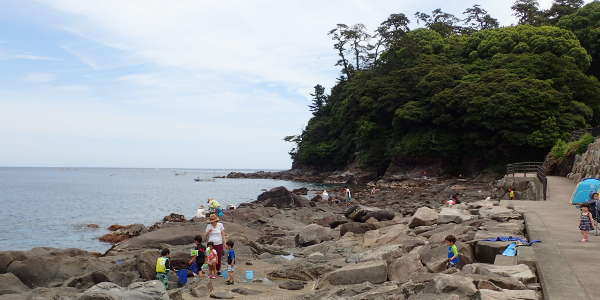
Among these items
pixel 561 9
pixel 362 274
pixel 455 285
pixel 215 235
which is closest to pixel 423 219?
pixel 362 274

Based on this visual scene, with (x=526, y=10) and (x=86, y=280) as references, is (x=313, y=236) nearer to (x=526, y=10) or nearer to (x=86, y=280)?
(x=86, y=280)

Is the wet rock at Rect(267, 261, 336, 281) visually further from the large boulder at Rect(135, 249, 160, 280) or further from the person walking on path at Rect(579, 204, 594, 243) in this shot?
the person walking on path at Rect(579, 204, 594, 243)

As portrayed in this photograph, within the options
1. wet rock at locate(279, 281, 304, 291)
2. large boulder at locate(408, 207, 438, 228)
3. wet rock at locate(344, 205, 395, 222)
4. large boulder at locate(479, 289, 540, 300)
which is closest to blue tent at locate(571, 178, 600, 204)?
large boulder at locate(408, 207, 438, 228)

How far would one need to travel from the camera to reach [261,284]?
11.5m

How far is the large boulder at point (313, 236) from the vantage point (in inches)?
698

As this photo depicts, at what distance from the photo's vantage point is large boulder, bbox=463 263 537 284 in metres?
6.74

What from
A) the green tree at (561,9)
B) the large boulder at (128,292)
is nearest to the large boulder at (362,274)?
the large boulder at (128,292)

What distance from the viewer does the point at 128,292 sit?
8625 millimetres

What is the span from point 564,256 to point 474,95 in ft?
169

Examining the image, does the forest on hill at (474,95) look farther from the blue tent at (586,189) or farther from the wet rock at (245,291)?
the wet rock at (245,291)

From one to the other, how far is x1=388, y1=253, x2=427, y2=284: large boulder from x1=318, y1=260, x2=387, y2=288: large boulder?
0.24m

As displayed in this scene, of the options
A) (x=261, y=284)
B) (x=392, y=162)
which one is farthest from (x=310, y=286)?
(x=392, y=162)

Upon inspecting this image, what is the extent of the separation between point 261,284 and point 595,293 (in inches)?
297

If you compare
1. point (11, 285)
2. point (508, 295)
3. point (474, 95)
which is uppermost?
point (474, 95)
